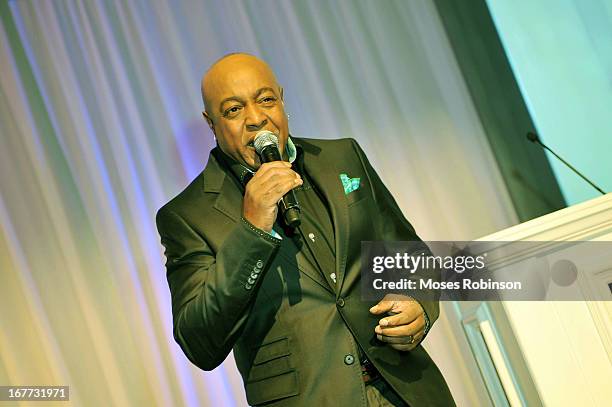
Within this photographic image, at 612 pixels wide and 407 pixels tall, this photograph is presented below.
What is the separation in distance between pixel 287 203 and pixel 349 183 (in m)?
0.36

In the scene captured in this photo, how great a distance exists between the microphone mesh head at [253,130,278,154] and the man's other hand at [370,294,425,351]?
505 mm

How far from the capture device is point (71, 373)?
12.0 ft

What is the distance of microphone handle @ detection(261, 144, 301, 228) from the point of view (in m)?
1.80

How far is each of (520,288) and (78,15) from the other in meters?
2.94

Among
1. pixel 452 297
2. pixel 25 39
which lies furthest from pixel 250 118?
pixel 25 39

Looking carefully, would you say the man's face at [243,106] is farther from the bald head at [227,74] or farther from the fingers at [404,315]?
the fingers at [404,315]

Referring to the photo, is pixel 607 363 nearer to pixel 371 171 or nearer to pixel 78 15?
pixel 371 171

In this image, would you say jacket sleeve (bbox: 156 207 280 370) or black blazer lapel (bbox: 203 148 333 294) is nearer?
jacket sleeve (bbox: 156 207 280 370)

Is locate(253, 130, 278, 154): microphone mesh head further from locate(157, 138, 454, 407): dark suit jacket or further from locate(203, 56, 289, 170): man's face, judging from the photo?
locate(157, 138, 454, 407): dark suit jacket

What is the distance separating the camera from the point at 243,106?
222 centimetres

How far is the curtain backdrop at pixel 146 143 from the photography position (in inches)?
147

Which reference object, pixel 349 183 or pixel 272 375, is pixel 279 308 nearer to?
pixel 272 375

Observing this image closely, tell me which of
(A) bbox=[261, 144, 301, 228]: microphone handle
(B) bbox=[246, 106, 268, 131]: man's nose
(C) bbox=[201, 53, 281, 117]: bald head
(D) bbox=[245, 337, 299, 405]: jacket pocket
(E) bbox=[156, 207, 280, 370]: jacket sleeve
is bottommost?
(D) bbox=[245, 337, 299, 405]: jacket pocket

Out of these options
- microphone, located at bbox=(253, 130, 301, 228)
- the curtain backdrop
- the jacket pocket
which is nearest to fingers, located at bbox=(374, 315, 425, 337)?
the jacket pocket
